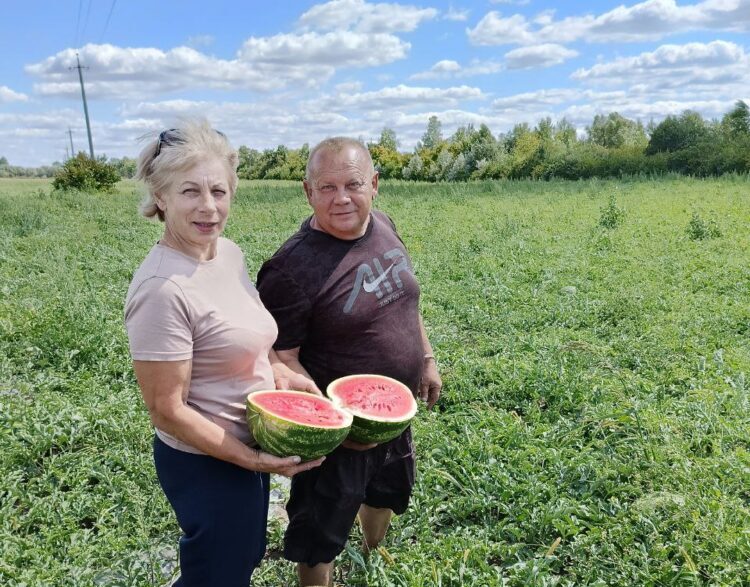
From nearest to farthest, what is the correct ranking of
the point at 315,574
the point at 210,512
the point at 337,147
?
1. the point at 210,512
2. the point at 337,147
3. the point at 315,574

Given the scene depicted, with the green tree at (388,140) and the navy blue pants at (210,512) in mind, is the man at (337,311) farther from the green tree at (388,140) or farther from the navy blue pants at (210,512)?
the green tree at (388,140)

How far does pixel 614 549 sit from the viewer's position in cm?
314

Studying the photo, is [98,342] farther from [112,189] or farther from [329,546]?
[112,189]

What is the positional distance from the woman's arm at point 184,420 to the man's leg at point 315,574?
847mm

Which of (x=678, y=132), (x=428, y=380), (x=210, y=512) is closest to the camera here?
(x=210, y=512)

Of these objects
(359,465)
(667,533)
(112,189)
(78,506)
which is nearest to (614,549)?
(667,533)

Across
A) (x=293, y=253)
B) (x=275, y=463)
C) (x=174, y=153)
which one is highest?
(x=174, y=153)

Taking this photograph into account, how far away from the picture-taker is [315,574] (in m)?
2.87

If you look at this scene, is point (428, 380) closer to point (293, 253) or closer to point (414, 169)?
point (293, 253)

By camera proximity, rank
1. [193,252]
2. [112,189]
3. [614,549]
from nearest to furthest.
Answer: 1. [193,252]
2. [614,549]
3. [112,189]

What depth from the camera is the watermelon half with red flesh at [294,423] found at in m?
2.15

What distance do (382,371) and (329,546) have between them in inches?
30.2

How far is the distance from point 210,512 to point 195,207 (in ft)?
3.31

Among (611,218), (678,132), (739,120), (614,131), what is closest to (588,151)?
(678,132)
